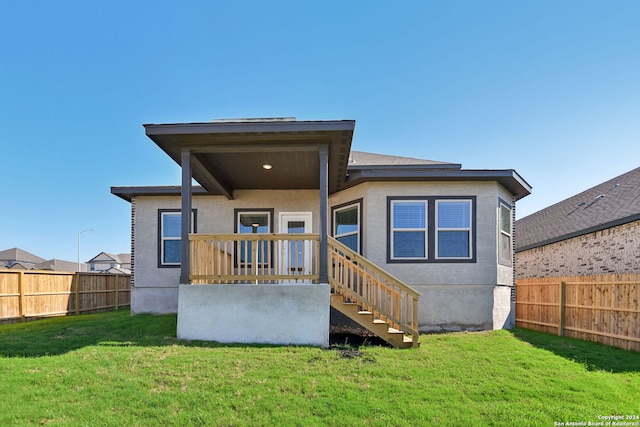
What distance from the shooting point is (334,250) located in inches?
283

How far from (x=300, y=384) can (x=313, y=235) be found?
2866mm

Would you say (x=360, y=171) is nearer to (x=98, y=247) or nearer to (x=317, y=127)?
(x=317, y=127)

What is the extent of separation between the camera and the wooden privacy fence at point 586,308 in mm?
7480

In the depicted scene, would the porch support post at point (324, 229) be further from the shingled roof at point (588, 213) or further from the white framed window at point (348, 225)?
the shingled roof at point (588, 213)

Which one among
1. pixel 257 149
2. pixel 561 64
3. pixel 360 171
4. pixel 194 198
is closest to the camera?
pixel 257 149

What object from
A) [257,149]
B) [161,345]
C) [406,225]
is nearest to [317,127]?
[257,149]

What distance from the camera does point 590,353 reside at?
679cm

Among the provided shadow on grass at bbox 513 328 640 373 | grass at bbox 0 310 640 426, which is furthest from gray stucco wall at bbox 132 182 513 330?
grass at bbox 0 310 640 426

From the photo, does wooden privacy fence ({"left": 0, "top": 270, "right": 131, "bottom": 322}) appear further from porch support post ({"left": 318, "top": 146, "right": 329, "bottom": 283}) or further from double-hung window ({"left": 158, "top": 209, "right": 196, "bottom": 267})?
porch support post ({"left": 318, "top": 146, "right": 329, "bottom": 283})

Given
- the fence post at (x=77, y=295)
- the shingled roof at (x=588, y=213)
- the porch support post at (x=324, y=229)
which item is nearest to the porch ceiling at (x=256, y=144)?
the porch support post at (x=324, y=229)

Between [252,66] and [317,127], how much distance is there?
5.75 metres

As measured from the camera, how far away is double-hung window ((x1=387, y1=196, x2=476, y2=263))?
8.93m

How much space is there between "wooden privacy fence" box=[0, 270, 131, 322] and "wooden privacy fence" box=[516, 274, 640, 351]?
50.2ft

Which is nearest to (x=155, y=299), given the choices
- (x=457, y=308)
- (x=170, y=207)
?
(x=170, y=207)
